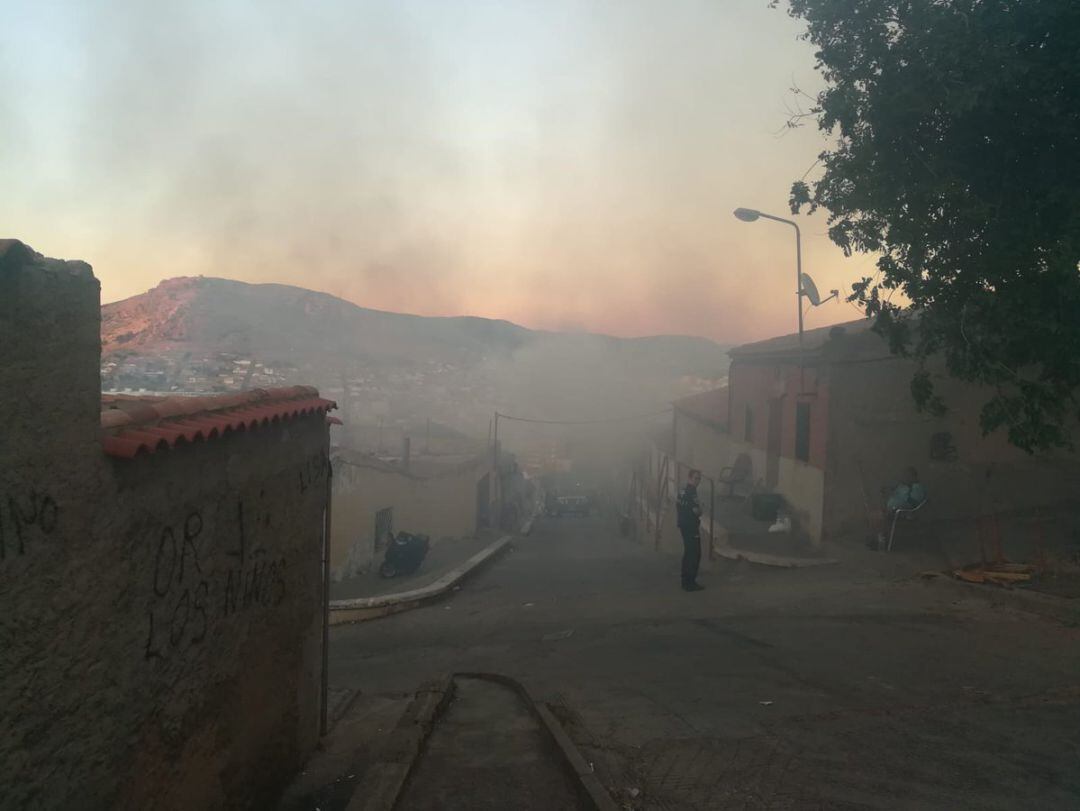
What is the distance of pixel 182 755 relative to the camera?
3.66 metres

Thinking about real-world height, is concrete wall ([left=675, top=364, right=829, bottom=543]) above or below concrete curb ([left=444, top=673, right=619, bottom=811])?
above

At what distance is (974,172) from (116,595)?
8567 mm

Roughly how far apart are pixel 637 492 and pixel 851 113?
26180 millimetres

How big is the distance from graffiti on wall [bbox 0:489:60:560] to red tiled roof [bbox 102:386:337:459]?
1.28 ft

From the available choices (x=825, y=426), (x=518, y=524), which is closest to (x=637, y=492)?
(x=518, y=524)

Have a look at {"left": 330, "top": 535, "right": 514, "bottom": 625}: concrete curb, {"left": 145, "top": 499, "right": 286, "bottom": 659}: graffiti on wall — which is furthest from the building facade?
{"left": 145, "top": 499, "right": 286, "bottom": 659}: graffiti on wall

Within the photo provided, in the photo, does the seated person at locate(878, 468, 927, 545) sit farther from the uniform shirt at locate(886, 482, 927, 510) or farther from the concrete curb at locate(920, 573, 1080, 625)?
the concrete curb at locate(920, 573, 1080, 625)

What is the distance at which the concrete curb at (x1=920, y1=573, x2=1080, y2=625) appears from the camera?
318 inches

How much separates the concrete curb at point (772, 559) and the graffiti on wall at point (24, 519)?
478 inches

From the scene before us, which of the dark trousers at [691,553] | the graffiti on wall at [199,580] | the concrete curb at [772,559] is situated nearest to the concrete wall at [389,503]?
the dark trousers at [691,553]

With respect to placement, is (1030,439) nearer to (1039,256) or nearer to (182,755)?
(1039,256)

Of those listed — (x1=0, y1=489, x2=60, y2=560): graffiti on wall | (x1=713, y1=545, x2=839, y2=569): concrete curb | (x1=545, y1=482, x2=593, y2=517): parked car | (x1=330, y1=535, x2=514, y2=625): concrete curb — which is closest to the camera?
(x1=0, y1=489, x2=60, y2=560): graffiti on wall

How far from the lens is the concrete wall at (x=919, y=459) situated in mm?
13562

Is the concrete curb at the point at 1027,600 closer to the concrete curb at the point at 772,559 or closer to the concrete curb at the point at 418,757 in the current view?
the concrete curb at the point at 772,559
